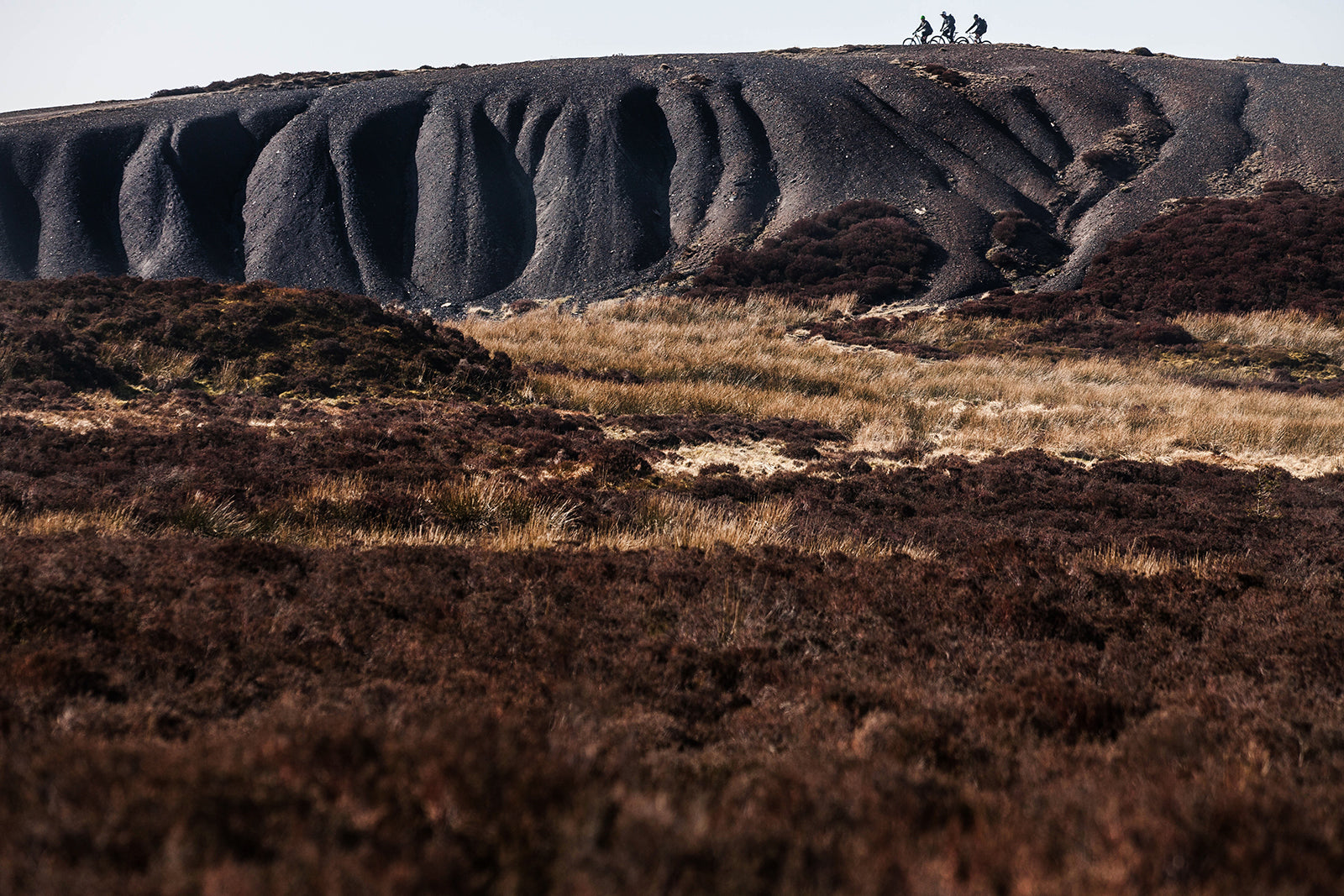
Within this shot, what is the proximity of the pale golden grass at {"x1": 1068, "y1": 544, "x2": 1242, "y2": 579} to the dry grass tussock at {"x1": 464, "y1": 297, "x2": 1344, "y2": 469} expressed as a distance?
19.6 feet

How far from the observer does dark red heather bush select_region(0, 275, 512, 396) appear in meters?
12.9

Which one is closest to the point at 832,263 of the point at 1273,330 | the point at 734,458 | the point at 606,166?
the point at 606,166

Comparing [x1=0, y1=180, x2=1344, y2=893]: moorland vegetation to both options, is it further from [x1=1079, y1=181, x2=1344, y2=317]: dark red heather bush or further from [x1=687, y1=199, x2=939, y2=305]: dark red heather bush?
[x1=687, y1=199, x2=939, y2=305]: dark red heather bush

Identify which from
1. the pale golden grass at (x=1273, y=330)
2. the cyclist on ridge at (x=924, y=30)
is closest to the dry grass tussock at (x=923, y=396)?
the pale golden grass at (x=1273, y=330)

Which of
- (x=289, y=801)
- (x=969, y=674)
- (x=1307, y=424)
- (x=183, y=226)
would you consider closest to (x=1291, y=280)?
(x=1307, y=424)

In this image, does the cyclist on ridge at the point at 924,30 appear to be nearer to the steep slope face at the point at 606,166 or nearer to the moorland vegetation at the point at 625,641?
the steep slope face at the point at 606,166

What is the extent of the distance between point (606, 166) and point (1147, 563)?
115ft

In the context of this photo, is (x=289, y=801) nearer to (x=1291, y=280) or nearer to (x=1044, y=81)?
(x=1291, y=280)

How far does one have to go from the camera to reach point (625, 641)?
484 cm

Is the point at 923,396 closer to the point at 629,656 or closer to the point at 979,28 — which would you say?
the point at 629,656

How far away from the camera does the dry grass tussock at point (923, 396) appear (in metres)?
14.5

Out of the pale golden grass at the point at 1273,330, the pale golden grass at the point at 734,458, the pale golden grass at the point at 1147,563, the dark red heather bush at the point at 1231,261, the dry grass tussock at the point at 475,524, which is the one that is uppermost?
the dark red heather bush at the point at 1231,261

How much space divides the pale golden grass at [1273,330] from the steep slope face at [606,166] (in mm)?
5431

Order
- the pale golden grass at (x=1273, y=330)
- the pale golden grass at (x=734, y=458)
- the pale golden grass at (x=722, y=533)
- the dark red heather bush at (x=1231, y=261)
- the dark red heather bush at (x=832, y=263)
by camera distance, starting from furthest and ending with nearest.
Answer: the dark red heather bush at (x=832, y=263) < the dark red heather bush at (x=1231, y=261) < the pale golden grass at (x=1273, y=330) < the pale golden grass at (x=734, y=458) < the pale golden grass at (x=722, y=533)
